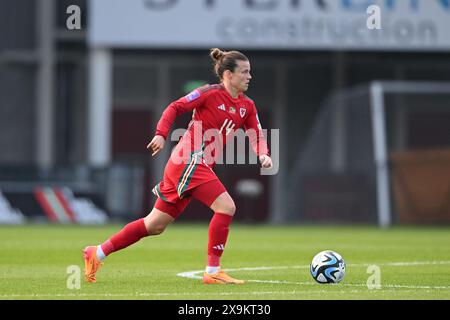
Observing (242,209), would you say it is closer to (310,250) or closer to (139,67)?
(139,67)

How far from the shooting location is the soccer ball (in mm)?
9609

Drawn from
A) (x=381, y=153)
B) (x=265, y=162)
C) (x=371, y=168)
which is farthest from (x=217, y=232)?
Result: (x=371, y=168)

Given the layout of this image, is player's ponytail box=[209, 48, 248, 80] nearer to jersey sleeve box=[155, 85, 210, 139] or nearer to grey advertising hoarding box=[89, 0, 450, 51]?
jersey sleeve box=[155, 85, 210, 139]

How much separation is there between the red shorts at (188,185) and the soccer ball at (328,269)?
100 centimetres

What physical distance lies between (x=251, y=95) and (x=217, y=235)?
1972 cm

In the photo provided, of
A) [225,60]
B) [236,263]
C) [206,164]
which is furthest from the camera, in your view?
[236,263]

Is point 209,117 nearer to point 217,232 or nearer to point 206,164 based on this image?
point 206,164

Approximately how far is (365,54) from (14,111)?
27.9 feet

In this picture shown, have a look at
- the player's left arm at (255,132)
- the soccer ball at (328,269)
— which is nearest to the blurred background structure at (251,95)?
the player's left arm at (255,132)

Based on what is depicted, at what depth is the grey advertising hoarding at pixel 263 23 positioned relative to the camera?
23.1 meters

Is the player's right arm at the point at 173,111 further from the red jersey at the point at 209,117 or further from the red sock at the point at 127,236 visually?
the red sock at the point at 127,236

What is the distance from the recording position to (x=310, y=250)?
14.9 meters

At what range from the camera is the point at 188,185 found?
32.0 ft
